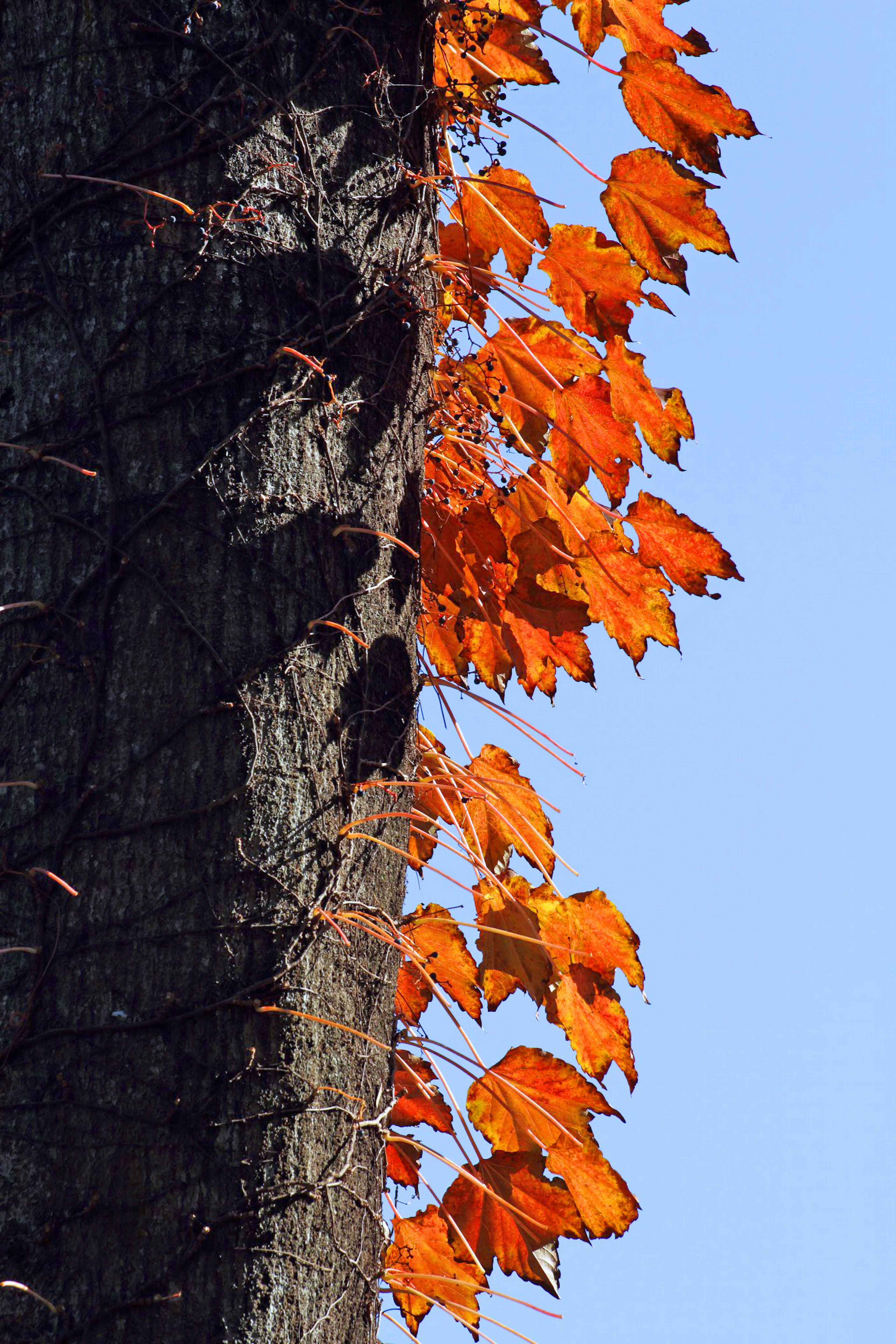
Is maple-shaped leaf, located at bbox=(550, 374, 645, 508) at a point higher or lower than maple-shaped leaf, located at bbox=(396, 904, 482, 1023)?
higher

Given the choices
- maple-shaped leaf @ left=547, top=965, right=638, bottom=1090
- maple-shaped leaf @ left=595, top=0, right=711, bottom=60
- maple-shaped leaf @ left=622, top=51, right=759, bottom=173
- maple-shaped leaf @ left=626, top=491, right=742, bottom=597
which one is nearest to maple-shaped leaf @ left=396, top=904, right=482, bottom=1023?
maple-shaped leaf @ left=547, top=965, right=638, bottom=1090

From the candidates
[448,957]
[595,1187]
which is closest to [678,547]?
[448,957]

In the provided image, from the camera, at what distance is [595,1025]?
1958mm

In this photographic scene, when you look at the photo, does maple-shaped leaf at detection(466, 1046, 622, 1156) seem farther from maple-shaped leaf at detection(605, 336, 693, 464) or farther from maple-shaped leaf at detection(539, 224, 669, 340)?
maple-shaped leaf at detection(539, 224, 669, 340)

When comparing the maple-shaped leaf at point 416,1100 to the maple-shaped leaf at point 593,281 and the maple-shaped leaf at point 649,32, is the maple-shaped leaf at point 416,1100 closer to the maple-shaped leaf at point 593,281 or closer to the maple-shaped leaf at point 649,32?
the maple-shaped leaf at point 593,281

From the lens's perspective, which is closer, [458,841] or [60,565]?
[60,565]

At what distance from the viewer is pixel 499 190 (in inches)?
77.9

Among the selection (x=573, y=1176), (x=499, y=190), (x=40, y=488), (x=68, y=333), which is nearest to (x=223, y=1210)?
(x=573, y=1176)

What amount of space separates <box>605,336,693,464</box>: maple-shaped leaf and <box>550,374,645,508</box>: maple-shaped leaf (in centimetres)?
2

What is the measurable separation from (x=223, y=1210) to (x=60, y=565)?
761 mm

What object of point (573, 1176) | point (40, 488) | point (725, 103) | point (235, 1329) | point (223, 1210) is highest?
point (725, 103)

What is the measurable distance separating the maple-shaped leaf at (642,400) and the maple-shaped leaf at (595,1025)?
0.94 metres

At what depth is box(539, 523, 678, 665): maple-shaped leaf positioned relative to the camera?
206cm

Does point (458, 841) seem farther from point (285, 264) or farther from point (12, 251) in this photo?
point (12, 251)
